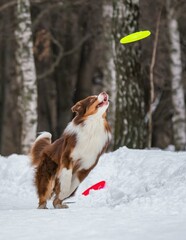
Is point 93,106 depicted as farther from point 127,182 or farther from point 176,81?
point 176,81

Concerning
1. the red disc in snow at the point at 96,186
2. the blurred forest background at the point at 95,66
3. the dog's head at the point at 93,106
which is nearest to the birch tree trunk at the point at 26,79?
the blurred forest background at the point at 95,66

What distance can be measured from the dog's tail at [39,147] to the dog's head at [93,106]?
88 centimetres

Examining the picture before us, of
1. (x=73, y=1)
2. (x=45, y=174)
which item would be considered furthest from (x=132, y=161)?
(x=73, y=1)

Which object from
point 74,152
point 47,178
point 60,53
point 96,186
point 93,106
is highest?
point 60,53

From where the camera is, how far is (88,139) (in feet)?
36.0

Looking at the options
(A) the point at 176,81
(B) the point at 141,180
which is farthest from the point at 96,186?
(A) the point at 176,81

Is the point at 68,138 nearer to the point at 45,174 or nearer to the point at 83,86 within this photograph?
the point at 45,174

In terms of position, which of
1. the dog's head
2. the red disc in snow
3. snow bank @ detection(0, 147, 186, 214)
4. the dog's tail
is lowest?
the red disc in snow

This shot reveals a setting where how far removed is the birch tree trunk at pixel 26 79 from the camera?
68.6 feet

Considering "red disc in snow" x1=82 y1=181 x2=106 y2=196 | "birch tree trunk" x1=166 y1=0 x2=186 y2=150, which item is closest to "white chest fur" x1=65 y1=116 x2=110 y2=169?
"red disc in snow" x1=82 y1=181 x2=106 y2=196

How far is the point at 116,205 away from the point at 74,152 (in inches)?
50.5

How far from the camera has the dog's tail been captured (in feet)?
37.7

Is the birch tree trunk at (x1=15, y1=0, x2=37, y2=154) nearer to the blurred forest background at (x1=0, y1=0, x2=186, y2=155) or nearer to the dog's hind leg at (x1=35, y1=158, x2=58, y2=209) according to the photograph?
the blurred forest background at (x1=0, y1=0, x2=186, y2=155)

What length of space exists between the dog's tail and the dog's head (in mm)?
884
